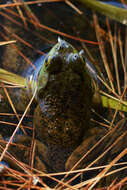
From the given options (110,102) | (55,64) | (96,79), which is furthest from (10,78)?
(110,102)

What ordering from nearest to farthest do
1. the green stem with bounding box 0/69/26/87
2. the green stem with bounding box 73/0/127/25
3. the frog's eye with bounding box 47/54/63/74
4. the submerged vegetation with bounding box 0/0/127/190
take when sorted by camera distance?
the frog's eye with bounding box 47/54/63/74
the submerged vegetation with bounding box 0/0/127/190
the green stem with bounding box 0/69/26/87
the green stem with bounding box 73/0/127/25

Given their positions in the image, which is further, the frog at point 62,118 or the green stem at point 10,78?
the green stem at point 10,78

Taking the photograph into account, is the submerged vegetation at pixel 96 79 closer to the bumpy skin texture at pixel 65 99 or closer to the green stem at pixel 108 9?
the green stem at pixel 108 9

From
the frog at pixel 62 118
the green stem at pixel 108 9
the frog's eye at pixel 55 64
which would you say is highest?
the green stem at pixel 108 9

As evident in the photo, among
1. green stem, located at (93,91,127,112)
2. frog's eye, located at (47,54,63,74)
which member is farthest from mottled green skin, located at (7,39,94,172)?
green stem, located at (93,91,127,112)

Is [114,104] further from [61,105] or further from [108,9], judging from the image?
[108,9]

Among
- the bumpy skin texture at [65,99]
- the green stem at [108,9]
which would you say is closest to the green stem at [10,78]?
the bumpy skin texture at [65,99]

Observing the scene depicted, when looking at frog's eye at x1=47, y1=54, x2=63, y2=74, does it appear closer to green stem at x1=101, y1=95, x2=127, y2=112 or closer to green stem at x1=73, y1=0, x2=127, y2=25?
green stem at x1=101, y1=95, x2=127, y2=112
